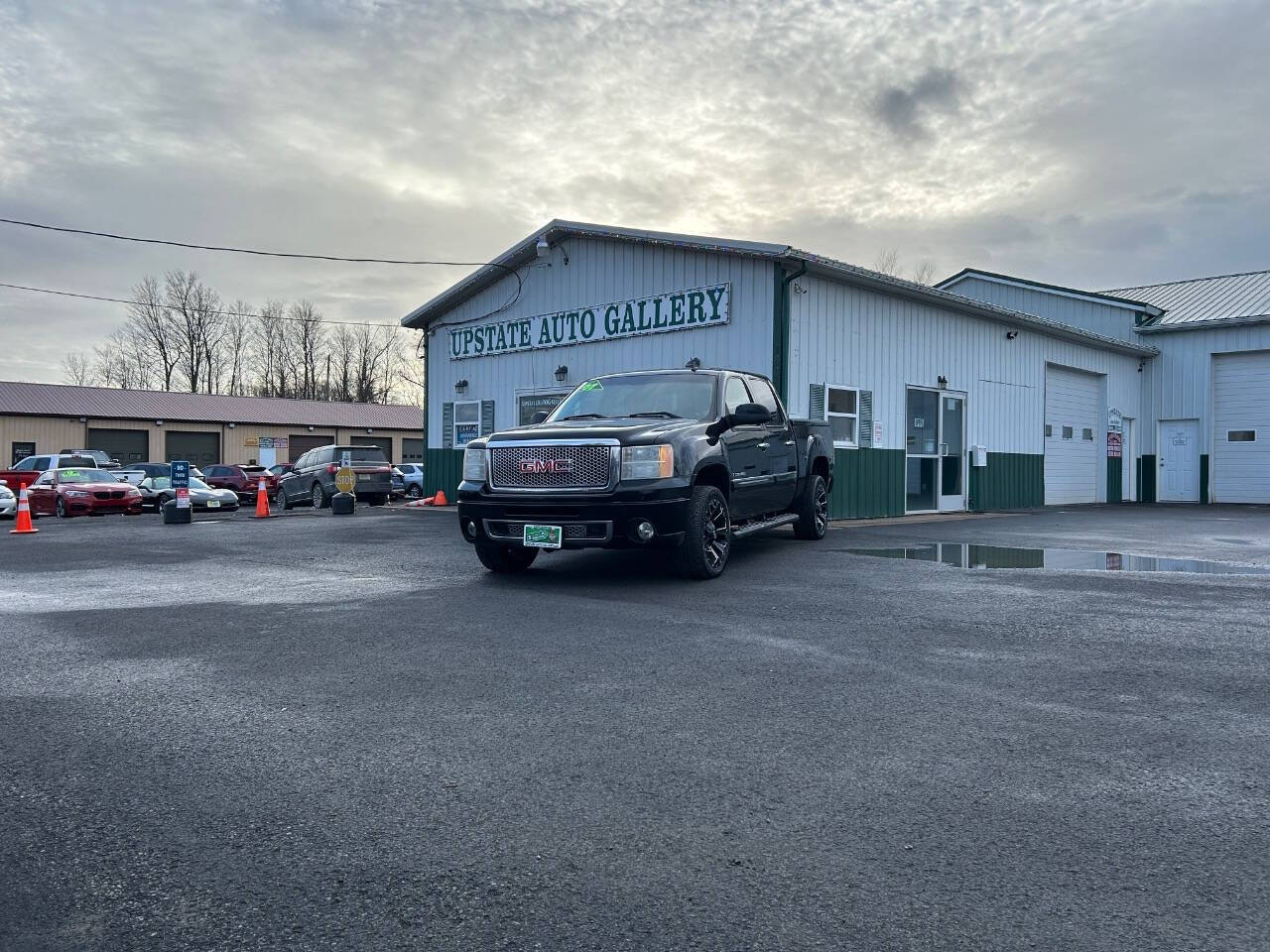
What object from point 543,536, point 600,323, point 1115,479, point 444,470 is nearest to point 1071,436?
point 1115,479

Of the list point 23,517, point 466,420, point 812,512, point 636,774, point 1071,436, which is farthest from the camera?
point 1071,436

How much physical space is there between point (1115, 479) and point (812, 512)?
59.8 feet

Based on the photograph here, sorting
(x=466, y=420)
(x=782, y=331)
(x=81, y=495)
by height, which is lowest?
(x=81, y=495)

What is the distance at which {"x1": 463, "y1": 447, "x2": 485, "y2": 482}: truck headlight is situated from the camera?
30.1 feet

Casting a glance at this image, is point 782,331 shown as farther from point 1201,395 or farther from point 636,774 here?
point 1201,395

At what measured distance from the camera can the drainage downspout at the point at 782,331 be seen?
1570 centimetres

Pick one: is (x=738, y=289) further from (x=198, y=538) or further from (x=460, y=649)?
(x=460, y=649)

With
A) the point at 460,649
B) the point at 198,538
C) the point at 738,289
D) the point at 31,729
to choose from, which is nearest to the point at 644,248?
the point at 738,289

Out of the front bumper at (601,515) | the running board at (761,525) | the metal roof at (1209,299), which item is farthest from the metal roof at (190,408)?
the front bumper at (601,515)

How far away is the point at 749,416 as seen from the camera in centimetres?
955

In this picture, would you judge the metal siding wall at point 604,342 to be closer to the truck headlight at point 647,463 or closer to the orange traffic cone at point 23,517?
the truck headlight at point 647,463

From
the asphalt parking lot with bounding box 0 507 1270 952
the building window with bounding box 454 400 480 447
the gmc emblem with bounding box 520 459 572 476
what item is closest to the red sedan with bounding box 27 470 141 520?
the building window with bounding box 454 400 480 447

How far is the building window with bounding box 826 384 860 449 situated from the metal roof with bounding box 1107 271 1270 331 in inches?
600

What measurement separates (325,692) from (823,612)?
12.2 feet
